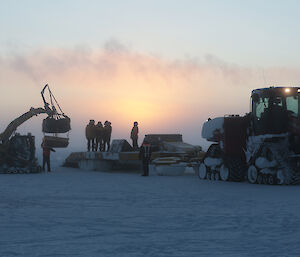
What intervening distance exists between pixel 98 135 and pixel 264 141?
11.6 metres

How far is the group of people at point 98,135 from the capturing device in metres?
27.2

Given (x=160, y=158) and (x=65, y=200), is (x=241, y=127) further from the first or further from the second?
(x=65, y=200)

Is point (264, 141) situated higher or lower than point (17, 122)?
lower

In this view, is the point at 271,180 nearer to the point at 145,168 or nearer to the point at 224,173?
the point at 224,173

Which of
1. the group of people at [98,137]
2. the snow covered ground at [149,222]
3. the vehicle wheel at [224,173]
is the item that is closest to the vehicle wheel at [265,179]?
the vehicle wheel at [224,173]

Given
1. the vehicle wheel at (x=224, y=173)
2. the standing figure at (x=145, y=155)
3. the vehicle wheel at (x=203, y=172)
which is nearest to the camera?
the vehicle wheel at (x=224, y=173)

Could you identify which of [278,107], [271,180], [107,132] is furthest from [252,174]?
[107,132]

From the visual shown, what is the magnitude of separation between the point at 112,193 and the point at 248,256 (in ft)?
27.8

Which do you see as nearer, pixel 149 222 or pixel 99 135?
pixel 149 222

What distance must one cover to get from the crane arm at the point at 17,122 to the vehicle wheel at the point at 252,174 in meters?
12.4

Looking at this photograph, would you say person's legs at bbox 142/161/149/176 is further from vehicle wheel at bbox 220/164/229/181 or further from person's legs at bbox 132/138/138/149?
person's legs at bbox 132/138/138/149

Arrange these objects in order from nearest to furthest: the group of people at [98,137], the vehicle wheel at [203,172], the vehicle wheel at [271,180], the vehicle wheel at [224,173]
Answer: the vehicle wheel at [271,180] < the vehicle wheel at [224,173] < the vehicle wheel at [203,172] < the group of people at [98,137]

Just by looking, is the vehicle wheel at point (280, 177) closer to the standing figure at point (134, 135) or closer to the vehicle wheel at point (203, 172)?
the vehicle wheel at point (203, 172)

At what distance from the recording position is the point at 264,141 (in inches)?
721
